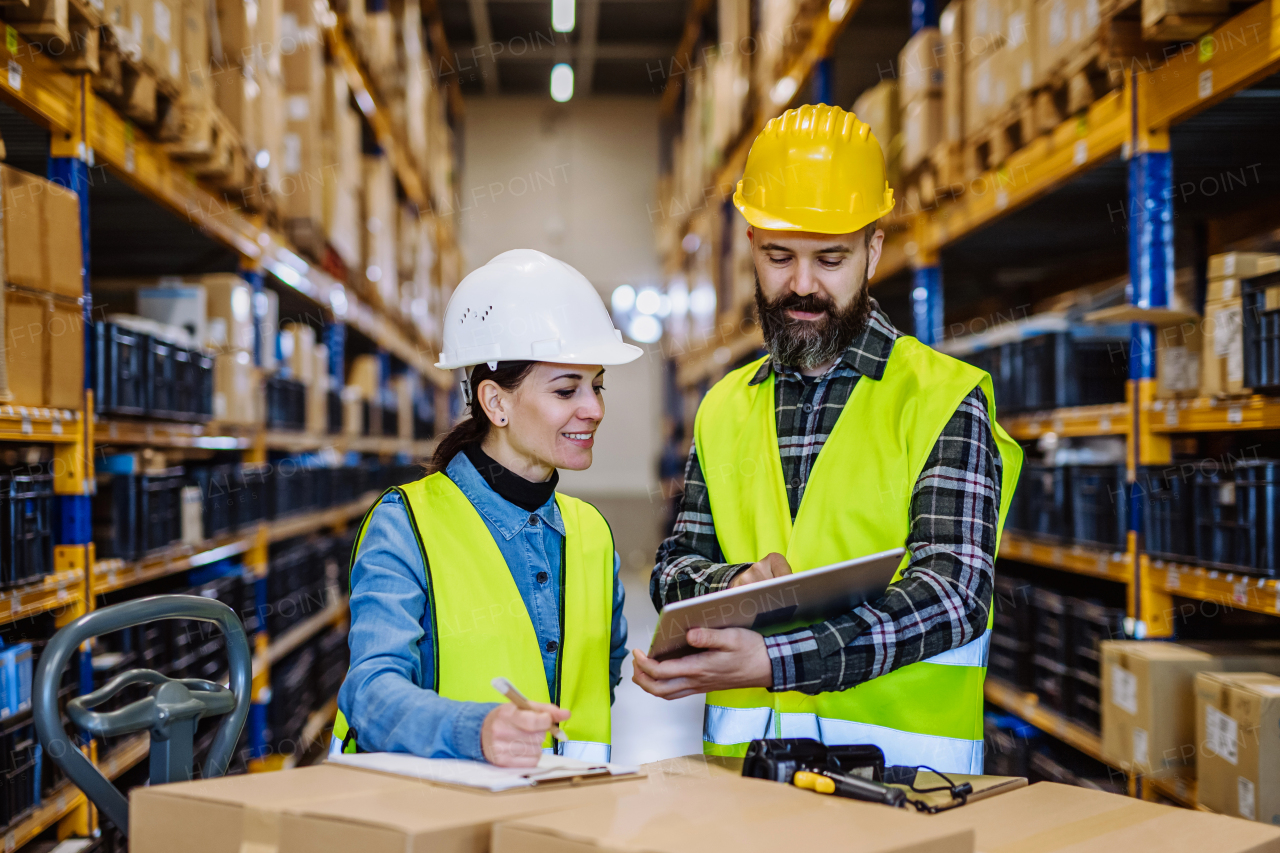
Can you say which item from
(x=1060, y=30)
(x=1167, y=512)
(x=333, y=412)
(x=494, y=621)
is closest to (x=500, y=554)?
(x=494, y=621)

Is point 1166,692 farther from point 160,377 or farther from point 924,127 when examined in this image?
point 160,377

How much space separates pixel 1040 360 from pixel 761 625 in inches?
105

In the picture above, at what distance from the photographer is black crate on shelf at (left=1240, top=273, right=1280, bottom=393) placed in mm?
2512

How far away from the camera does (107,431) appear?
3.15 meters

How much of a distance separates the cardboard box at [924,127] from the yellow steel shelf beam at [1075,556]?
5.61 ft

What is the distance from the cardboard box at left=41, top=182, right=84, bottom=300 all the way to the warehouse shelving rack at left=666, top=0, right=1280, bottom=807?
2941mm

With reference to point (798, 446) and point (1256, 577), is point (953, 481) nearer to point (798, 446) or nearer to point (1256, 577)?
point (798, 446)

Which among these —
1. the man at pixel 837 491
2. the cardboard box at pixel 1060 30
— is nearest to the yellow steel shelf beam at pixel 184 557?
the man at pixel 837 491

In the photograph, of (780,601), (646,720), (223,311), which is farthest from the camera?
(646,720)

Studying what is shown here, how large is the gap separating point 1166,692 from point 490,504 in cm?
204

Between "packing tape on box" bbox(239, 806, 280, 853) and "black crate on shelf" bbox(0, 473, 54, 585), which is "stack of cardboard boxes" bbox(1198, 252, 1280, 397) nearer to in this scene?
"packing tape on box" bbox(239, 806, 280, 853)

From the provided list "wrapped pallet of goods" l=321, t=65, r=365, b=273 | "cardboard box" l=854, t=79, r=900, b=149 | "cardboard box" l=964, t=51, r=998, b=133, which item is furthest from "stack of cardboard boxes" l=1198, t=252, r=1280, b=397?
"wrapped pallet of goods" l=321, t=65, r=365, b=273

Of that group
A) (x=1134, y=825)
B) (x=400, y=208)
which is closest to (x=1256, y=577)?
(x=1134, y=825)

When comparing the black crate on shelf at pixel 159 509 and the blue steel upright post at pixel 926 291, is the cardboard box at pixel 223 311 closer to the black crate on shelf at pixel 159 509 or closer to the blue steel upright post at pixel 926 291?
the black crate on shelf at pixel 159 509
